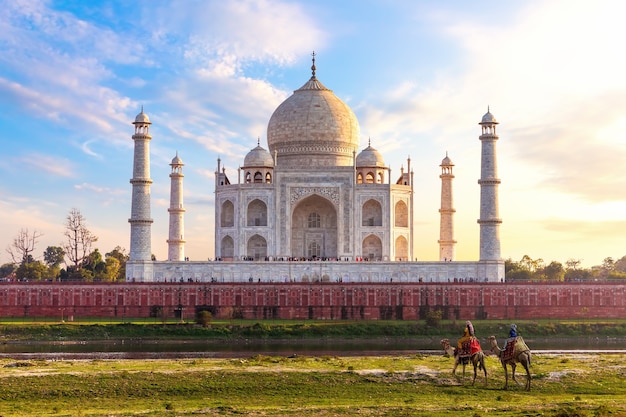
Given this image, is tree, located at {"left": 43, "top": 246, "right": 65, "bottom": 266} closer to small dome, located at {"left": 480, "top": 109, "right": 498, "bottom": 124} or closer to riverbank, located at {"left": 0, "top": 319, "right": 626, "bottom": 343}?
riverbank, located at {"left": 0, "top": 319, "right": 626, "bottom": 343}

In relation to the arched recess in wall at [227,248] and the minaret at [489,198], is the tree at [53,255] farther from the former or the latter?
the minaret at [489,198]

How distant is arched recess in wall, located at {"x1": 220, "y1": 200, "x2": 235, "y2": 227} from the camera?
58625mm

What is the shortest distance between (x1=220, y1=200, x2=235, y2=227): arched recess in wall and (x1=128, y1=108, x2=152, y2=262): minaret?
7927 mm

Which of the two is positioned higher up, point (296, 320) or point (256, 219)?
point (256, 219)

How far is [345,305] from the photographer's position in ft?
157

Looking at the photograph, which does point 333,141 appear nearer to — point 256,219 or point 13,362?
point 256,219

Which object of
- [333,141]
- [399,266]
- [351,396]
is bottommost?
[351,396]

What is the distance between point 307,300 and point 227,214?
1299 cm

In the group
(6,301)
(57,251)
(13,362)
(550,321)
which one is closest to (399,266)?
(550,321)

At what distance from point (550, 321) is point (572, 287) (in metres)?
3.37

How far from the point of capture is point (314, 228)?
5872 centimetres

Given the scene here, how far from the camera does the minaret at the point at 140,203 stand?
51094mm

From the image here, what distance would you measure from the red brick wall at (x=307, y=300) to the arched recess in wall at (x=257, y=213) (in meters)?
10.7

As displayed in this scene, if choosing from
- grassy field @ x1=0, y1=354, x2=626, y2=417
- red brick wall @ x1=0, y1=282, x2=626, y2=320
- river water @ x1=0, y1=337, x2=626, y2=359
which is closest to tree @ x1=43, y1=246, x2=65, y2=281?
red brick wall @ x1=0, y1=282, x2=626, y2=320
